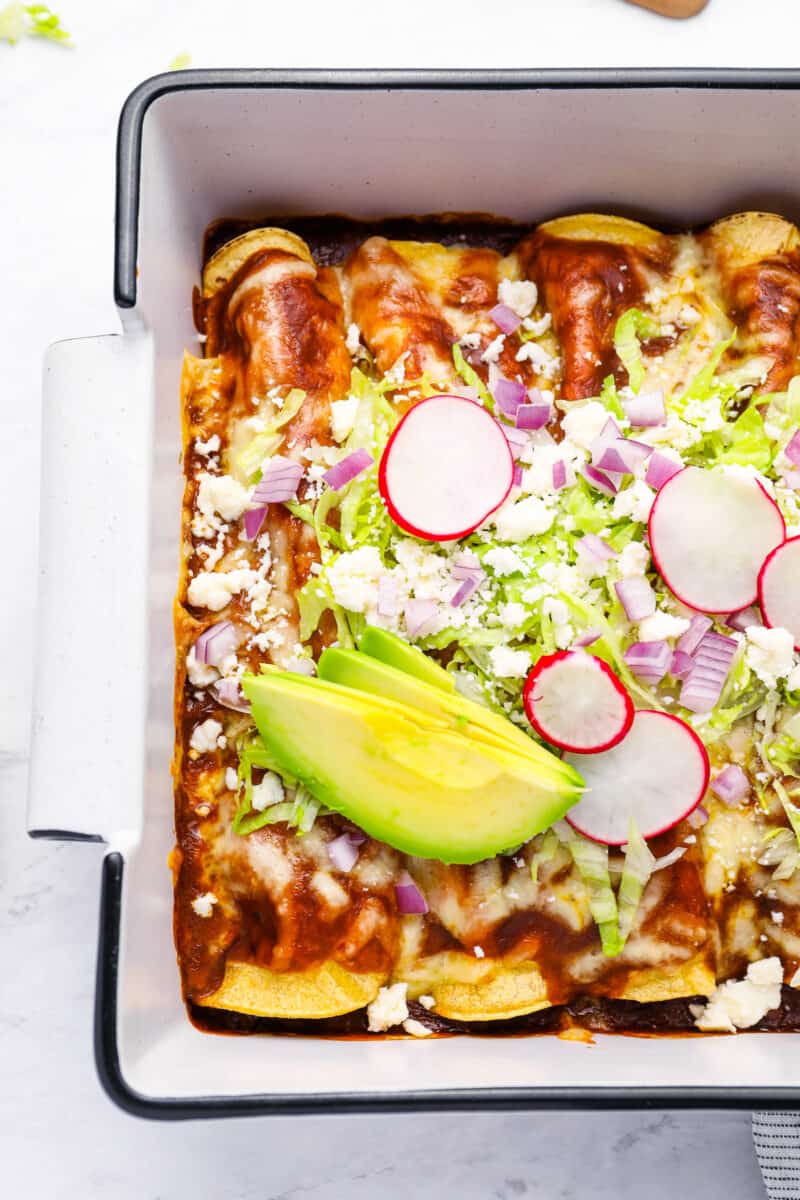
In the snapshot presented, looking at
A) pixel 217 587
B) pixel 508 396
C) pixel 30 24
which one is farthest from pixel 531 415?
pixel 30 24

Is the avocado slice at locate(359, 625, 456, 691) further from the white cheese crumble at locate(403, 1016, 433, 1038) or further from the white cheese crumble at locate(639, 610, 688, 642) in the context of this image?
the white cheese crumble at locate(403, 1016, 433, 1038)

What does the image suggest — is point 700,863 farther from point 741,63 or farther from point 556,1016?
point 741,63

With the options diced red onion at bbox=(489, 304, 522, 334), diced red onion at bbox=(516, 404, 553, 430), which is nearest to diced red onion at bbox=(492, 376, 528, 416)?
diced red onion at bbox=(516, 404, 553, 430)

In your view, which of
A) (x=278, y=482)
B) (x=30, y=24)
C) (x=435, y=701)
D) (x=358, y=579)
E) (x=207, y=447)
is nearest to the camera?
(x=435, y=701)

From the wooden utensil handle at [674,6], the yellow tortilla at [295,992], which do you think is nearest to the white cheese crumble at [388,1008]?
the yellow tortilla at [295,992]

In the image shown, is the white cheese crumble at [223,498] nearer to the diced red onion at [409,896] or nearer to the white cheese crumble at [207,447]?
the white cheese crumble at [207,447]

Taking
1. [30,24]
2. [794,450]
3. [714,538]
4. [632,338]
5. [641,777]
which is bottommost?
[641,777]

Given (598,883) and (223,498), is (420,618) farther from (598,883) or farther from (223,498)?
(598,883)

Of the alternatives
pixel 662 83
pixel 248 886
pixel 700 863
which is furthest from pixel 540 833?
pixel 662 83

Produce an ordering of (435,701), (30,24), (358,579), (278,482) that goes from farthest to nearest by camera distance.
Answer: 1. (30,24)
2. (278,482)
3. (358,579)
4. (435,701)
